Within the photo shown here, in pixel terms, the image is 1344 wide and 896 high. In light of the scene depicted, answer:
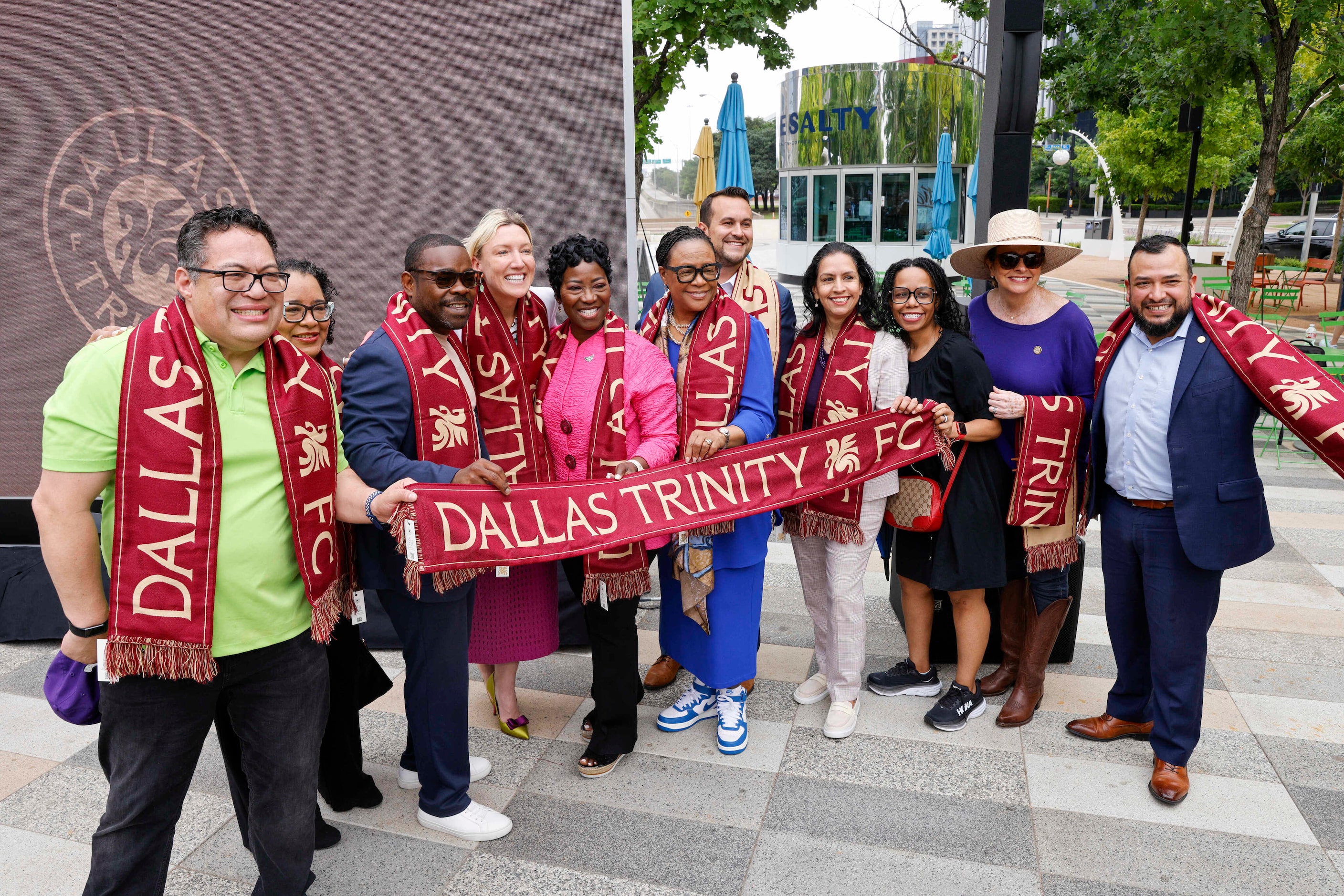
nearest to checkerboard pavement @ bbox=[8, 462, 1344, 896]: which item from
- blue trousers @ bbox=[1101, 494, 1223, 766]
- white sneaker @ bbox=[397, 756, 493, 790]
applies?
white sneaker @ bbox=[397, 756, 493, 790]

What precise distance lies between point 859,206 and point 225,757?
21263 mm

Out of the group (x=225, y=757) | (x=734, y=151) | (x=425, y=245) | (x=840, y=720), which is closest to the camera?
(x=225, y=757)

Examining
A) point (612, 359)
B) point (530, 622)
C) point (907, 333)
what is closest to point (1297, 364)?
point (907, 333)

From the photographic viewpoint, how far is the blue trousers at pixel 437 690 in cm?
289

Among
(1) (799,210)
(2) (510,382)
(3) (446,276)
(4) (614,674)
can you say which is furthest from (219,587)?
(1) (799,210)

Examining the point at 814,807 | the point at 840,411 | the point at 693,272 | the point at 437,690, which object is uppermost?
the point at 693,272

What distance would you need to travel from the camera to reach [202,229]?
6.78 ft

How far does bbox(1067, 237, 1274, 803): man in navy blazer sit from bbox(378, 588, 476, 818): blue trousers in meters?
2.35

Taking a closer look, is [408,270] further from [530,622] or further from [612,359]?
[530,622]

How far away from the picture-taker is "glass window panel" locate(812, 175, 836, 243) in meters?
22.1

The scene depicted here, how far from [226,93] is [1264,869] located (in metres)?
5.52

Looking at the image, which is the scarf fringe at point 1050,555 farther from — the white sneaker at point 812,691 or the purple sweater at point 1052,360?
the white sneaker at point 812,691

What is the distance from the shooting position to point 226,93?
4.64 m

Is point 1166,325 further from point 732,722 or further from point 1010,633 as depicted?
point 732,722
